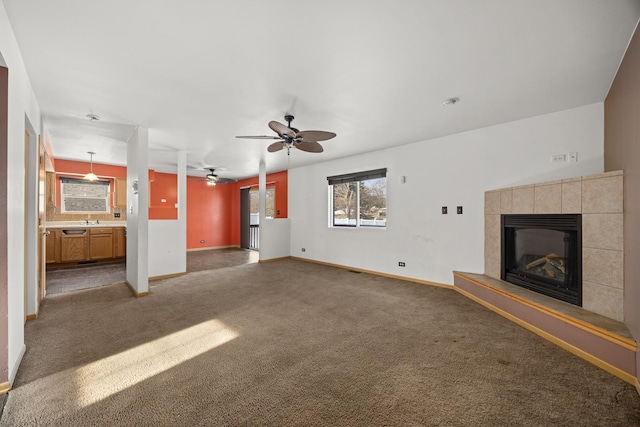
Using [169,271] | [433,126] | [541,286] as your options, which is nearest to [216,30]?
[433,126]

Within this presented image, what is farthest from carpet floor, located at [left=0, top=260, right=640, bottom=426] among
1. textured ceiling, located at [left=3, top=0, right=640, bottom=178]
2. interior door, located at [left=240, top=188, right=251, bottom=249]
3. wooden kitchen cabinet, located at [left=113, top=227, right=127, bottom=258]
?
interior door, located at [left=240, top=188, right=251, bottom=249]

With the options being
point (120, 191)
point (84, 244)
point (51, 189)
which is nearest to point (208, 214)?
point (120, 191)

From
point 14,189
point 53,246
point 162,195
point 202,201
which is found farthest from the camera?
point 202,201

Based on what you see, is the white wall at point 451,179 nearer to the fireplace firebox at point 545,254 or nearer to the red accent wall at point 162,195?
the fireplace firebox at point 545,254

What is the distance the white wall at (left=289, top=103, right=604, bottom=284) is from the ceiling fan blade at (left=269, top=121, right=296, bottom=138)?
2537 mm

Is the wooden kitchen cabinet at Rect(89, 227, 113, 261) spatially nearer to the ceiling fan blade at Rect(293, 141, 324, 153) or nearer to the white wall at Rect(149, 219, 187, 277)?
the white wall at Rect(149, 219, 187, 277)

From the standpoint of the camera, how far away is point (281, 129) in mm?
2916

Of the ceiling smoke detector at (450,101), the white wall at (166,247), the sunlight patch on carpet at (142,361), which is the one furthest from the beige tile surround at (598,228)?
the white wall at (166,247)

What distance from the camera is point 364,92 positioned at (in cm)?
277

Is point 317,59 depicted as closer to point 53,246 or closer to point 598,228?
point 598,228

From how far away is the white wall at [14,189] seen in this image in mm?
1778

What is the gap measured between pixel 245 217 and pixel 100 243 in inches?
157

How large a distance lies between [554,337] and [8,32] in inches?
193

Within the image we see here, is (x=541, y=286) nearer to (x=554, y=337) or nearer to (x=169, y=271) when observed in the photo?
(x=554, y=337)
